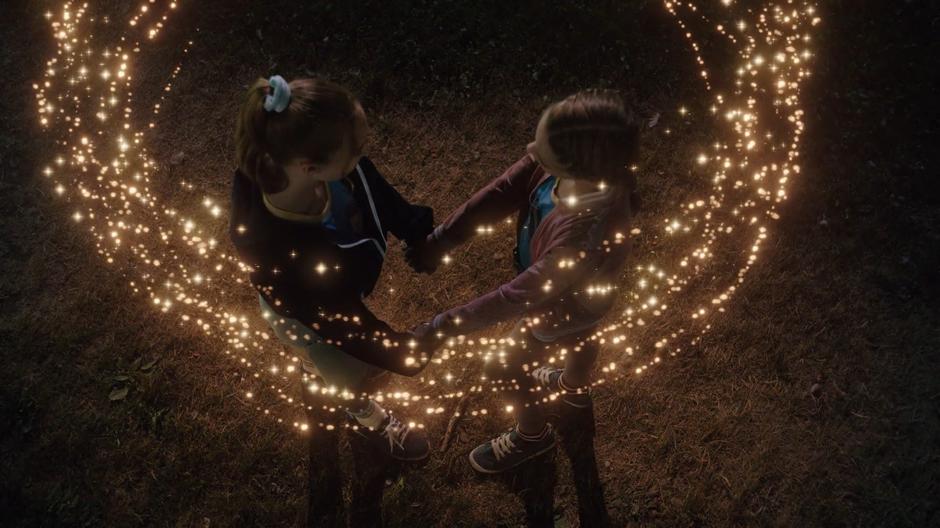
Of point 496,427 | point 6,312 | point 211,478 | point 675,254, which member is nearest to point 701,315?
point 675,254

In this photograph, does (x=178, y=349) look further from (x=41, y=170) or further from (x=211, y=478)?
(x=41, y=170)

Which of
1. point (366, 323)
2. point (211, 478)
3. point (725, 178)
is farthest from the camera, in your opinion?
point (725, 178)

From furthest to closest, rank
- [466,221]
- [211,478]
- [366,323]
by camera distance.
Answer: [211,478], [466,221], [366,323]

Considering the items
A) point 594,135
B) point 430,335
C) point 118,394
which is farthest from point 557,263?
point 118,394

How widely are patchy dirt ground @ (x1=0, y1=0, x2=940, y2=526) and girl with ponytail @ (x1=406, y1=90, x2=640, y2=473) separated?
1088 mm

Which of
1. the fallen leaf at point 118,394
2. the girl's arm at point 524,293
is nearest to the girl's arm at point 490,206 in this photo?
the girl's arm at point 524,293

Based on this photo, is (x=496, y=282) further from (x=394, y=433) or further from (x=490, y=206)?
(x=490, y=206)

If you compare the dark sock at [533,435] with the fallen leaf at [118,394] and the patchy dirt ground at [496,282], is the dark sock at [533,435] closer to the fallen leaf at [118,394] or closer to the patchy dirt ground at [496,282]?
the patchy dirt ground at [496,282]

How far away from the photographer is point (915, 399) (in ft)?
13.2

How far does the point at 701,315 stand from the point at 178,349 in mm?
3796

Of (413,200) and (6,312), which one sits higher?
(413,200)

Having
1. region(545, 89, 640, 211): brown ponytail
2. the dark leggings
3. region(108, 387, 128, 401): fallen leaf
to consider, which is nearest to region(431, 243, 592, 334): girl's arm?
region(545, 89, 640, 211): brown ponytail

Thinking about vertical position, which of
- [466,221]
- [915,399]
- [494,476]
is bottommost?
[494,476]

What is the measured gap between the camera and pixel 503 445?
379 cm
